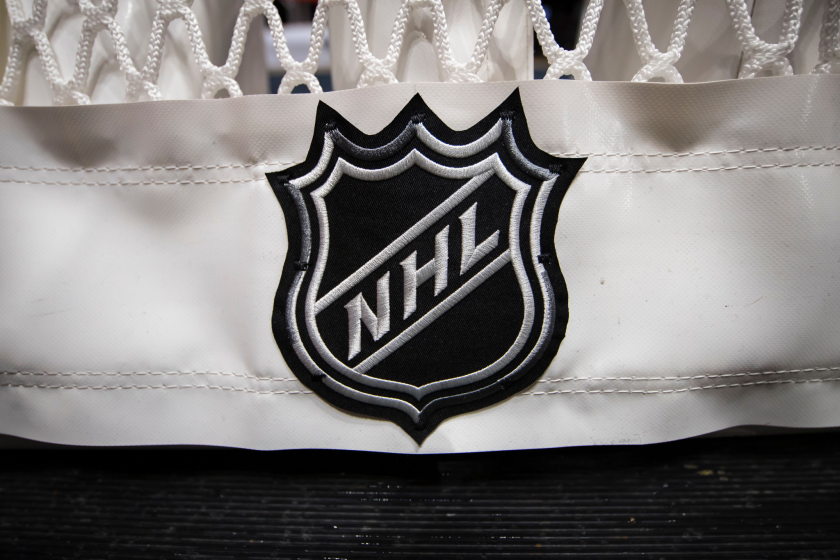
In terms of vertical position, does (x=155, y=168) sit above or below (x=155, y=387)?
above

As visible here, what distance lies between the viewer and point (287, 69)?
0.40 m

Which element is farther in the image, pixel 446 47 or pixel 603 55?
pixel 603 55

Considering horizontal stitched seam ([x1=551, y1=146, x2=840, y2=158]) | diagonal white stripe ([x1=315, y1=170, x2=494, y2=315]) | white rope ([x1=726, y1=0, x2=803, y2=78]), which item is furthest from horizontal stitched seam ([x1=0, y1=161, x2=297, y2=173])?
white rope ([x1=726, y1=0, x2=803, y2=78])

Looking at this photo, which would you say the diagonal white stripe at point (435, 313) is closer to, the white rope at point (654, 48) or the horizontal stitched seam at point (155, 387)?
the horizontal stitched seam at point (155, 387)

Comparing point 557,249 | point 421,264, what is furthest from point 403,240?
point 557,249

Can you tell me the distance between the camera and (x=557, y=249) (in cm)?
39

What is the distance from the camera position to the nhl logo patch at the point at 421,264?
0.38m

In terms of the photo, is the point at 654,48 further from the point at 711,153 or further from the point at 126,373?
the point at 126,373

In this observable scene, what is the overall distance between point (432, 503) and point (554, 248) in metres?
0.25

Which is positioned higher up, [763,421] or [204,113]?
[204,113]

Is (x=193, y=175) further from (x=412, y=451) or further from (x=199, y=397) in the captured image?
(x=412, y=451)

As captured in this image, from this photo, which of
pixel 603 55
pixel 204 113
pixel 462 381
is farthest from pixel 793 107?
pixel 204 113

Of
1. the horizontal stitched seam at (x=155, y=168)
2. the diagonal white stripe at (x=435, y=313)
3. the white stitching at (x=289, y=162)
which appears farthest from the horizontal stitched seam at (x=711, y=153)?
the horizontal stitched seam at (x=155, y=168)

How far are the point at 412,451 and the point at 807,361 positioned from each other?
35cm
